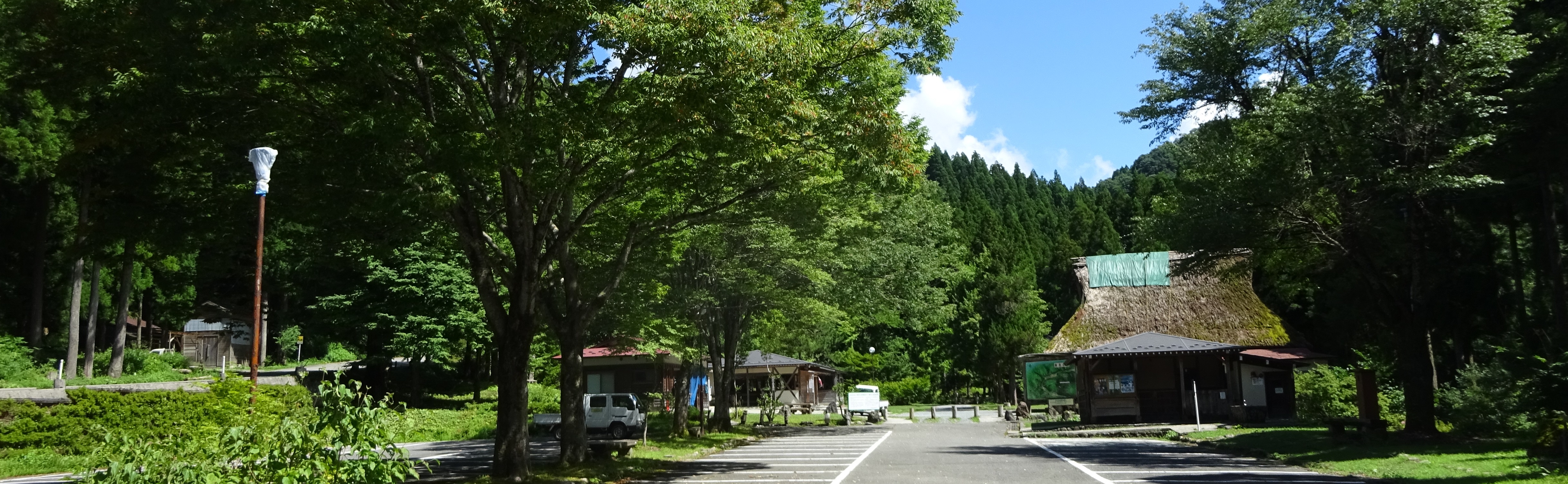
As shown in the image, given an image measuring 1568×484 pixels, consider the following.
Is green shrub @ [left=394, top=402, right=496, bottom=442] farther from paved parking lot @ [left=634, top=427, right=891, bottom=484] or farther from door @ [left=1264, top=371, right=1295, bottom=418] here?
door @ [left=1264, top=371, right=1295, bottom=418]

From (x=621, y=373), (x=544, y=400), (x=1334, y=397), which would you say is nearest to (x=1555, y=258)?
(x=1334, y=397)

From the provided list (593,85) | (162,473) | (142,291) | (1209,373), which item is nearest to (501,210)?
(593,85)

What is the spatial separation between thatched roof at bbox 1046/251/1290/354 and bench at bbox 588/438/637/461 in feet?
68.8

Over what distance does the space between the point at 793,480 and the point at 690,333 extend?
441 inches

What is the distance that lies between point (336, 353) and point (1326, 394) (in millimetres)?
49869

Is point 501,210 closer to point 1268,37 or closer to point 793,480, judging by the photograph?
point 793,480

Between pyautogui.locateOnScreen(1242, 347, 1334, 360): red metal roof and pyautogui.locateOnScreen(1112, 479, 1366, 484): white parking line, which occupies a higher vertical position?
pyautogui.locateOnScreen(1242, 347, 1334, 360): red metal roof

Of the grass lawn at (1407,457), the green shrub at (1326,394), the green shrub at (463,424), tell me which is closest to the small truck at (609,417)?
the green shrub at (463,424)

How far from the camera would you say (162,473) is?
578 centimetres

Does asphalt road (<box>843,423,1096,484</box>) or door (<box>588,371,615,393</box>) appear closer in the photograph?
asphalt road (<box>843,423,1096,484</box>)

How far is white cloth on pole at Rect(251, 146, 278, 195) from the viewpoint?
34.2 ft

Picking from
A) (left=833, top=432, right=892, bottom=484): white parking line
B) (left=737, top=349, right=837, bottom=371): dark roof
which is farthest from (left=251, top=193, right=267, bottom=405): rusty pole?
(left=737, top=349, right=837, bottom=371): dark roof

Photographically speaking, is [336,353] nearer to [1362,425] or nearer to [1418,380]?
[1362,425]

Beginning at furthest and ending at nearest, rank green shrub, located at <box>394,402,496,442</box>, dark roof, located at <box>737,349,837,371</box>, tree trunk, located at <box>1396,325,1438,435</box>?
1. dark roof, located at <box>737,349,837,371</box>
2. green shrub, located at <box>394,402,496,442</box>
3. tree trunk, located at <box>1396,325,1438,435</box>
